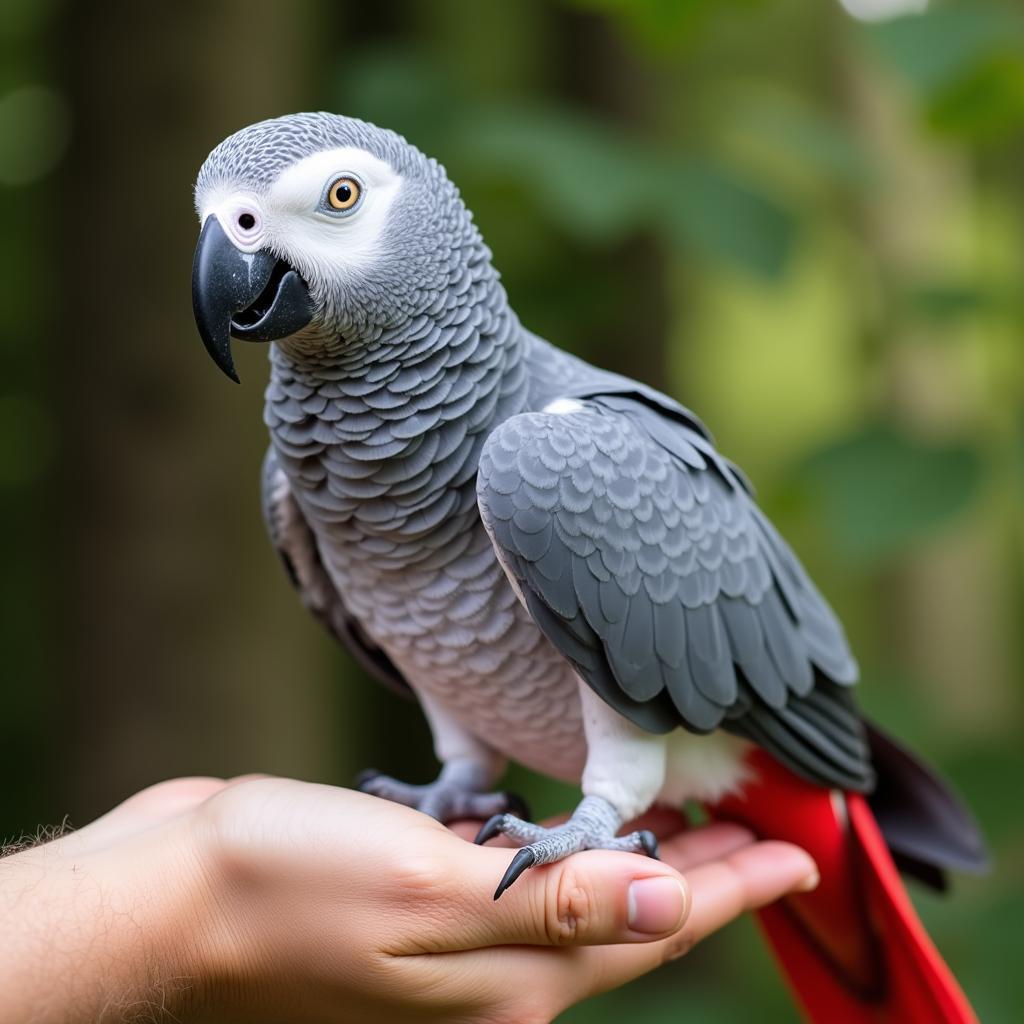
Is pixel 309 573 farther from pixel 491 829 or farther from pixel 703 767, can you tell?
pixel 703 767

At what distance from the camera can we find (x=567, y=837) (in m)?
0.99

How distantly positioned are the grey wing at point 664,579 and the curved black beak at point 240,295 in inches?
8.3

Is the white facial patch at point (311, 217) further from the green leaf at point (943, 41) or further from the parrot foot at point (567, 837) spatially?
the green leaf at point (943, 41)

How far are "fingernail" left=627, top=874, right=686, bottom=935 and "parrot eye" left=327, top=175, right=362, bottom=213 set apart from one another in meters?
0.63

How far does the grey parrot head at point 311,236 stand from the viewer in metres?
0.89

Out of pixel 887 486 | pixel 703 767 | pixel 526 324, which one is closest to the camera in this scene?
pixel 703 767

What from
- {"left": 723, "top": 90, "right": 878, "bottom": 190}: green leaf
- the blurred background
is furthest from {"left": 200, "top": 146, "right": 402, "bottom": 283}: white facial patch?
{"left": 723, "top": 90, "right": 878, "bottom": 190}: green leaf

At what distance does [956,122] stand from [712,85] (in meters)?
1.49

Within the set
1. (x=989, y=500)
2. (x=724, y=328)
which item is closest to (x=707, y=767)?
(x=989, y=500)

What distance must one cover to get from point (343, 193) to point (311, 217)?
36mm

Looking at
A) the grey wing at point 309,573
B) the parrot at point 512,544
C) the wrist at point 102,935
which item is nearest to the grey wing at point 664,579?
the parrot at point 512,544

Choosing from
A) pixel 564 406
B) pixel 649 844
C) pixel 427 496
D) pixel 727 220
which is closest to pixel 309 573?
pixel 427 496

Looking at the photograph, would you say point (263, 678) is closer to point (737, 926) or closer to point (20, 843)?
point (20, 843)

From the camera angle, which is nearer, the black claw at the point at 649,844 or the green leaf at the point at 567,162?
the black claw at the point at 649,844
